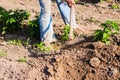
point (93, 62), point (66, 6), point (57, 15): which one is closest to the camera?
point (93, 62)

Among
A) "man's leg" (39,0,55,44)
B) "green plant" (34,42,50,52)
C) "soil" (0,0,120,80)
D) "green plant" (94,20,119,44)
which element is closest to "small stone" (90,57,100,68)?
"soil" (0,0,120,80)

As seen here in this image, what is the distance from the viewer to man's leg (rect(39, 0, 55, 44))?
6424 mm

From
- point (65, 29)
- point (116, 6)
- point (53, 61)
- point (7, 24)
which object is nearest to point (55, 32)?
point (65, 29)

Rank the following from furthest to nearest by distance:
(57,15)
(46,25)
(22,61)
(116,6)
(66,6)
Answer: (116,6) → (57,15) → (66,6) → (46,25) → (22,61)

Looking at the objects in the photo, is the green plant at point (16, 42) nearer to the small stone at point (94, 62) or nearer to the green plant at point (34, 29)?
the green plant at point (34, 29)

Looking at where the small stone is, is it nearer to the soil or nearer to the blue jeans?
the soil

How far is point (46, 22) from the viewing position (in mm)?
6531

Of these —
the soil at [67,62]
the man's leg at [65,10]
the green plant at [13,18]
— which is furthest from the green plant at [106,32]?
the green plant at [13,18]

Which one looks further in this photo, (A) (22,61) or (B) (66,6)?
(B) (66,6)

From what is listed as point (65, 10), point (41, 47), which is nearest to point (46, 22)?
point (41, 47)

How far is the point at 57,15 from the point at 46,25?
5.19 ft

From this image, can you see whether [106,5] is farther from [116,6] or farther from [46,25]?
[46,25]

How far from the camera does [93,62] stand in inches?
222

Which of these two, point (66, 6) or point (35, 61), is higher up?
point (66, 6)
